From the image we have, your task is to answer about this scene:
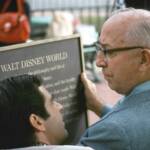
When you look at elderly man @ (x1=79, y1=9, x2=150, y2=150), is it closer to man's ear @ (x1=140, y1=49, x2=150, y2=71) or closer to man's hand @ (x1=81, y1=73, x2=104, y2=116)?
man's ear @ (x1=140, y1=49, x2=150, y2=71)

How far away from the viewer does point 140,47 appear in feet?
8.46

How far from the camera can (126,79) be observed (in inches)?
105

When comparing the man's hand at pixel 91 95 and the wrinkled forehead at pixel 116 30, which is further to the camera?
the man's hand at pixel 91 95

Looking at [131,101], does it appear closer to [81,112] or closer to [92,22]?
[81,112]

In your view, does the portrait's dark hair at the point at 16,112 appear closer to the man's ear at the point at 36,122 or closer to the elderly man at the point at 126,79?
the man's ear at the point at 36,122

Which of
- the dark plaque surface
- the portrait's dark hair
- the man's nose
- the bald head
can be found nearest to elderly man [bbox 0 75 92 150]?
the portrait's dark hair

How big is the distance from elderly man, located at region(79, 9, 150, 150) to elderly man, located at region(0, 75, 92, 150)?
23 centimetres

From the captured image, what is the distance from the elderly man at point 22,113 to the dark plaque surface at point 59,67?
18 centimetres

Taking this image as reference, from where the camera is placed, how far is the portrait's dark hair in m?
2.58

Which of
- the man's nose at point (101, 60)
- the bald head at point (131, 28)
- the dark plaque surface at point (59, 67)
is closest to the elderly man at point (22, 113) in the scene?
the dark plaque surface at point (59, 67)

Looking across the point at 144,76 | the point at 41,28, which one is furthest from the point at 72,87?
the point at 41,28

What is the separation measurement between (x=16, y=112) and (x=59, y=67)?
629mm

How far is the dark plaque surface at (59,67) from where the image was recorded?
2900 mm

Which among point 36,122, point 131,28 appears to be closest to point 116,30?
point 131,28
